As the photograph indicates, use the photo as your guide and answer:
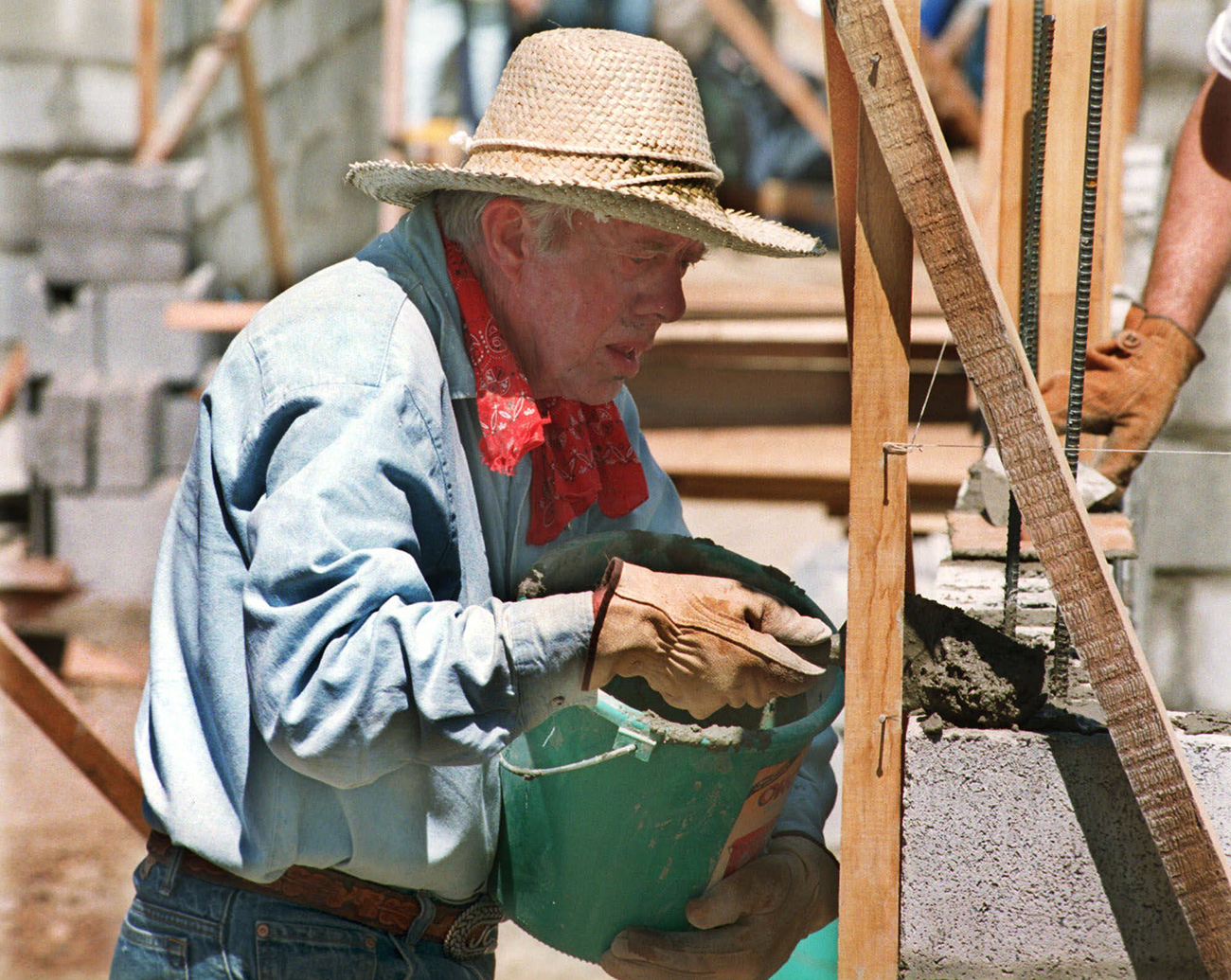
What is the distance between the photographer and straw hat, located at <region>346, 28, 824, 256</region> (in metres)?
1.84

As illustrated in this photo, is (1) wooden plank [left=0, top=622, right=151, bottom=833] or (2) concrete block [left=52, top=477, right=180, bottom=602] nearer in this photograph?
(1) wooden plank [left=0, top=622, right=151, bottom=833]

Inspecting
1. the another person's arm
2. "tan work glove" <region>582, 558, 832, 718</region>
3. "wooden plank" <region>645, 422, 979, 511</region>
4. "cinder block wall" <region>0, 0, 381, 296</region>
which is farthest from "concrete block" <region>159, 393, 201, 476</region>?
"tan work glove" <region>582, 558, 832, 718</region>

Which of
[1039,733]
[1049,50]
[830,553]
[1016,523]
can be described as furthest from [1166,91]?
[1039,733]

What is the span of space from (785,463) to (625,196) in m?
3.84

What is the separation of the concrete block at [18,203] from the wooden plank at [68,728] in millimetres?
4527

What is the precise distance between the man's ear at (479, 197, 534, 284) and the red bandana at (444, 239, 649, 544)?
0.05 meters

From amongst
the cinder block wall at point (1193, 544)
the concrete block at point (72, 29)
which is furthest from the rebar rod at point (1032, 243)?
the concrete block at point (72, 29)

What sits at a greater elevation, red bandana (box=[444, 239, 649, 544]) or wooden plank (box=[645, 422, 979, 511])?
red bandana (box=[444, 239, 649, 544])

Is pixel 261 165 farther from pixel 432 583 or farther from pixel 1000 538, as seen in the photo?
pixel 432 583

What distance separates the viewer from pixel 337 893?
1.88 meters

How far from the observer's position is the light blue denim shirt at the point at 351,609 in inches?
61.6

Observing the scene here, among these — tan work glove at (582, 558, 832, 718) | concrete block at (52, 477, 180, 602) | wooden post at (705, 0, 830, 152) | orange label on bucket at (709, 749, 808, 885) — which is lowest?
concrete block at (52, 477, 180, 602)

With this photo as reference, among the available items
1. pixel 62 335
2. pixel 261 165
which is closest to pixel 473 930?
pixel 62 335

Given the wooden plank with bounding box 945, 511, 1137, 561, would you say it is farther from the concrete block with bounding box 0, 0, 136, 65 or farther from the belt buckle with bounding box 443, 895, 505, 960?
the concrete block with bounding box 0, 0, 136, 65
